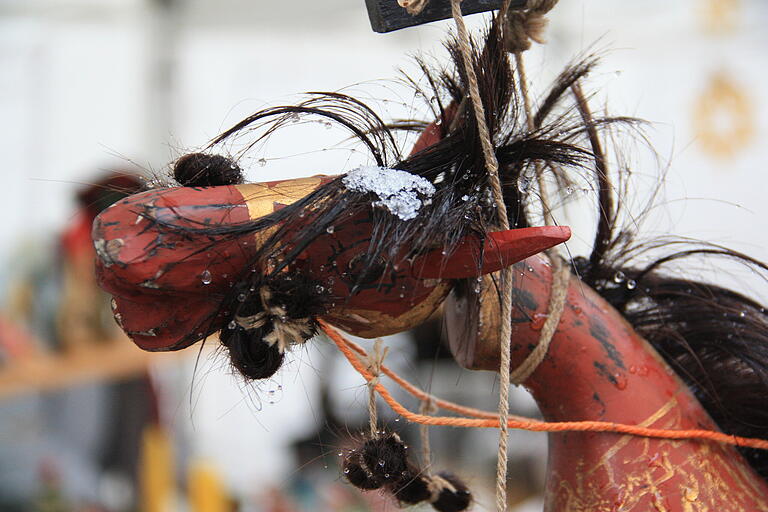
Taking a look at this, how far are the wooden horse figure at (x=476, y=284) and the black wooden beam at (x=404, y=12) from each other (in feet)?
0.12

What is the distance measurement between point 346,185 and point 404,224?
0.06 metres

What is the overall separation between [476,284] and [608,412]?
185mm

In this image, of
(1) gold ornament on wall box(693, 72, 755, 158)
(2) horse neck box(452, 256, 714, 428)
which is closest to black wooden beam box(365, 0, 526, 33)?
(2) horse neck box(452, 256, 714, 428)

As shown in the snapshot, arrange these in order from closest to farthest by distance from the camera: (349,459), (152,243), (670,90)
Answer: (152,243)
(349,459)
(670,90)

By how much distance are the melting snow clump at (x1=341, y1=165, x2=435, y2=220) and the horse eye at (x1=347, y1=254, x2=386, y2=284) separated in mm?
47

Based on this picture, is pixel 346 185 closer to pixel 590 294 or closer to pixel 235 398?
pixel 590 294

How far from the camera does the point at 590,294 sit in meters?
0.76

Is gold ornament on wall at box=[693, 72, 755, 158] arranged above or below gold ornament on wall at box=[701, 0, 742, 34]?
below

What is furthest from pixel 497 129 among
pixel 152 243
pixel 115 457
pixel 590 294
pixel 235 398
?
pixel 235 398

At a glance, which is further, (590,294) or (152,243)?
(590,294)

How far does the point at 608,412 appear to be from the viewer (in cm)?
71

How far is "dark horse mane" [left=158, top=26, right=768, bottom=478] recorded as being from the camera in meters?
0.61

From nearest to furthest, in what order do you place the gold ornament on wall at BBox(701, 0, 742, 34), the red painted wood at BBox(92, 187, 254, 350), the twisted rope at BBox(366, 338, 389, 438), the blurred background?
the red painted wood at BBox(92, 187, 254, 350) < the twisted rope at BBox(366, 338, 389, 438) < the blurred background < the gold ornament on wall at BBox(701, 0, 742, 34)

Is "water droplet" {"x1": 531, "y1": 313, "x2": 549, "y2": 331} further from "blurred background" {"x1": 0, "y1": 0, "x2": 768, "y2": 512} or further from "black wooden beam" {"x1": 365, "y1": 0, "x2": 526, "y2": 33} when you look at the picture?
"blurred background" {"x1": 0, "y1": 0, "x2": 768, "y2": 512}
